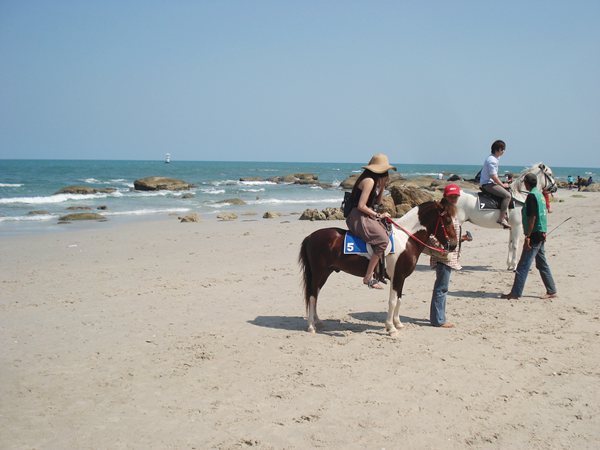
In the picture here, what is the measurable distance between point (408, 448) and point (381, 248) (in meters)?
3.12

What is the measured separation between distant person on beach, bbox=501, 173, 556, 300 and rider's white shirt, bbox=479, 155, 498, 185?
92.2 inches

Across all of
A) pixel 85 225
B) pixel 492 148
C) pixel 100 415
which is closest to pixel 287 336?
pixel 100 415

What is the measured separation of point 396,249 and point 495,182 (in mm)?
5048

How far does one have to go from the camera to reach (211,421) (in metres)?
5.04

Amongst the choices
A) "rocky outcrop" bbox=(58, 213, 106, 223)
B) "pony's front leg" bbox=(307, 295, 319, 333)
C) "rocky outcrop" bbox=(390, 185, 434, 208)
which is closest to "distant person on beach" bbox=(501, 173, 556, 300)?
"pony's front leg" bbox=(307, 295, 319, 333)

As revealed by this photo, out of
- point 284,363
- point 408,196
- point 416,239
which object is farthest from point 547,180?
point 408,196

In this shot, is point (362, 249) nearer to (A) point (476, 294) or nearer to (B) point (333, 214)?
(A) point (476, 294)

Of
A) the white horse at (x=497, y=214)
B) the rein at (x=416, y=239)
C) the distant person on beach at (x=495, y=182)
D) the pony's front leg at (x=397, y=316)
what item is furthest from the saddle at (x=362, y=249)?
the distant person on beach at (x=495, y=182)

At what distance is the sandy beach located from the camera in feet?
16.0

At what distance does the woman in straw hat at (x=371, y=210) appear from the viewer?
23.6 feet

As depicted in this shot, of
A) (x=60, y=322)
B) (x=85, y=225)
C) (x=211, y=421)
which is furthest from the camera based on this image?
(x=85, y=225)

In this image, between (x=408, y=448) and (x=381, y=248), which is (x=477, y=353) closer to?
(x=381, y=248)

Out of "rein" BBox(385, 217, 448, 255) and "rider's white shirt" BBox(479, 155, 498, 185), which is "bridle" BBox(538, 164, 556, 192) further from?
"rein" BBox(385, 217, 448, 255)

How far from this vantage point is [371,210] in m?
7.23
